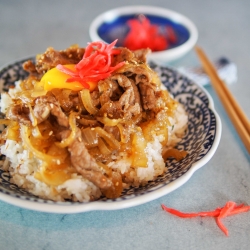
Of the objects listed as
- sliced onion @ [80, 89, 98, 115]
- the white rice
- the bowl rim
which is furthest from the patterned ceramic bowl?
sliced onion @ [80, 89, 98, 115]

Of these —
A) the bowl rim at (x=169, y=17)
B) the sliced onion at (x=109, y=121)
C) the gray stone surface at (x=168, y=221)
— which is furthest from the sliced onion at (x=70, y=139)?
the bowl rim at (x=169, y=17)

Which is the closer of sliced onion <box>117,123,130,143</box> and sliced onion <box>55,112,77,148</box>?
sliced onion <box>55,112,77,148</box>

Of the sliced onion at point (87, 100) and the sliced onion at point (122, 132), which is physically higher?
the sliced onion at point (87, 100)

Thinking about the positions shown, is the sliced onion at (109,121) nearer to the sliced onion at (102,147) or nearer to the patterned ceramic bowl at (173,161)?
the sliced onion at (102,147)

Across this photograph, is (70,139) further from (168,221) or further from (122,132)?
(168,221)

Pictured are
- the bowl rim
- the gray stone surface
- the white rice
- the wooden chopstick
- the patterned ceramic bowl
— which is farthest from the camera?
the bowl rim

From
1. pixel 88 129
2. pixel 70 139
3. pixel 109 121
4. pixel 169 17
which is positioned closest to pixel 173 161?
pixel 109 121

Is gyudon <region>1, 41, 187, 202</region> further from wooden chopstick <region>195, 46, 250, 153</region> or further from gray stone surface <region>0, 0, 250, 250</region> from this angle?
wooden chopstick <region>195, 46, 250, 153</region>
